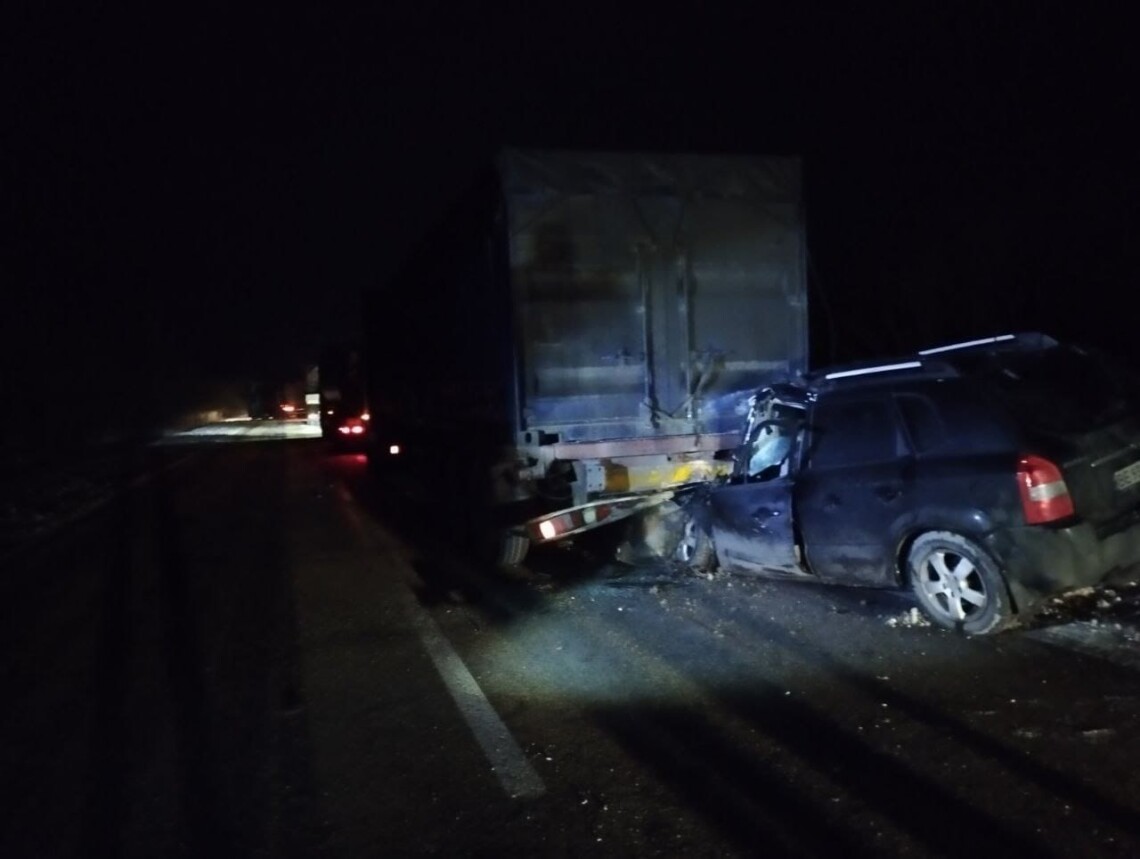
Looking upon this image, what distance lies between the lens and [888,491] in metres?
6.21

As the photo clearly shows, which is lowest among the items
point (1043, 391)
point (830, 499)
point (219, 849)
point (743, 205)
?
point (219, 849)

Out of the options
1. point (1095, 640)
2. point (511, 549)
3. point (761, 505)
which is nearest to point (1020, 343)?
point (1095, 640)

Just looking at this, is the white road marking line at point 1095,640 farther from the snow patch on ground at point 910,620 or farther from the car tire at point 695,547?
the car tire at point 695,547

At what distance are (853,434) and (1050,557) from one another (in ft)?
4.92

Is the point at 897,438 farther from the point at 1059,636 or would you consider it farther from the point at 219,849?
the point at 219,849

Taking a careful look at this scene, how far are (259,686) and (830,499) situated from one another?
150 inches

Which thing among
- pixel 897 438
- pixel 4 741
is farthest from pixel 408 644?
pixel 897 438

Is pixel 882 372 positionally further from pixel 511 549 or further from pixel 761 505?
pixel 511 549

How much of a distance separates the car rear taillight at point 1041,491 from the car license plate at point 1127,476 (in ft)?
1.67

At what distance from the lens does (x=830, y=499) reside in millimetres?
6613

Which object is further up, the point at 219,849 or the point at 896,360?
the point at 896,360

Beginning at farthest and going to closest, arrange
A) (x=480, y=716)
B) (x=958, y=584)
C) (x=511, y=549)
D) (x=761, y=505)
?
(x=511, y=549) < (x=761, y=505) < (x=958, y=584) < (x=480, y=716)

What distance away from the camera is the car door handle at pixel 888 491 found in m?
6.16

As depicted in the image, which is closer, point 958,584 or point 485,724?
point 485,724
